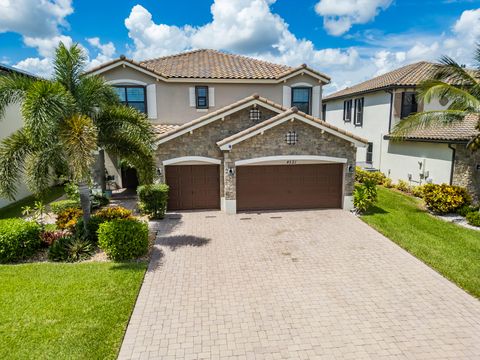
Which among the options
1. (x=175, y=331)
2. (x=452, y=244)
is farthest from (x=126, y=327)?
(x=452, y=244)

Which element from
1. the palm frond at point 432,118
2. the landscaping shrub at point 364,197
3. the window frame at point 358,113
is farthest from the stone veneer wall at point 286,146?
the window frame at point 358,113

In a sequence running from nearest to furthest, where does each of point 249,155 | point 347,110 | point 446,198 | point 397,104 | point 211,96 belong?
point 249,155, point 446,198, point 211,96, point 397,104, point 347,110

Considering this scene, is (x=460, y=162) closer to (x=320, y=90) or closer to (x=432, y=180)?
(x=432, y=180)

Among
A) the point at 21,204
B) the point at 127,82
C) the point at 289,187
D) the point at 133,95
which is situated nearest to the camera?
the point at 289,187

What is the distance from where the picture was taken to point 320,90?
66.3ft

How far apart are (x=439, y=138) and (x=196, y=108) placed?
14040 millimetres

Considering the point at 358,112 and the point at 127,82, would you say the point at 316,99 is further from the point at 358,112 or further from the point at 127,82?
the point at 127,82

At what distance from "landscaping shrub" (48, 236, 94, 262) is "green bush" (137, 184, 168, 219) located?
12.9 ft

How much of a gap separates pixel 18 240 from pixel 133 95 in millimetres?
11417

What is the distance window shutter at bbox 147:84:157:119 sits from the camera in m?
19.0

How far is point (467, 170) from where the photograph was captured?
649 inches

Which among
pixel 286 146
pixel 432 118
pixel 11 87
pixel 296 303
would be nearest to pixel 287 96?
pixel 286 146

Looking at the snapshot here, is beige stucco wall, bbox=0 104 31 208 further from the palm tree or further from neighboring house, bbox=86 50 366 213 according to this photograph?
the palm tree

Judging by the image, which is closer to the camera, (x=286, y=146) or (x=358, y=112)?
(x=286, y=146)
